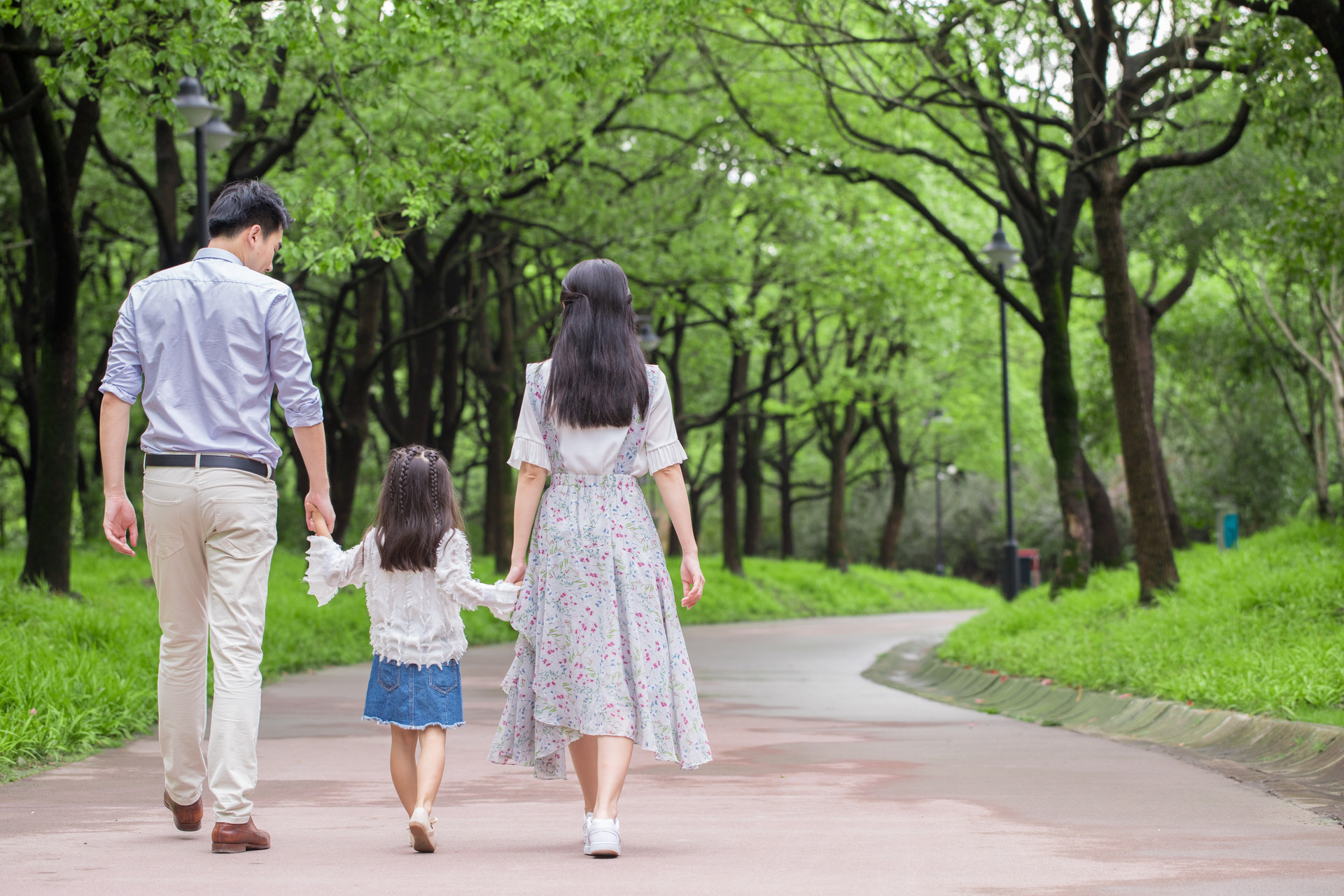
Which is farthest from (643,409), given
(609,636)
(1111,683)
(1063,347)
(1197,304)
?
(1197,304)

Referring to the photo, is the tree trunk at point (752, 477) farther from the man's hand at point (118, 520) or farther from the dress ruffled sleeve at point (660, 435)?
the man's hand at point (118, 520)

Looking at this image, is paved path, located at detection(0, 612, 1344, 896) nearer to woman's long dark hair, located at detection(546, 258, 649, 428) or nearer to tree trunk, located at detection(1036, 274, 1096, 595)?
woman's long dark hair, located at detection(546, 258, 649, 428)

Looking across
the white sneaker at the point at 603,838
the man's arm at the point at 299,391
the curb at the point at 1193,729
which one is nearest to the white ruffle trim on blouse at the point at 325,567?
the man's arm at the point at 299,391

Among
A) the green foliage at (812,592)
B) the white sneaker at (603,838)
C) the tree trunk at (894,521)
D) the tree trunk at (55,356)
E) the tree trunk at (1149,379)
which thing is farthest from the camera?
the tree trunk at (894,521)

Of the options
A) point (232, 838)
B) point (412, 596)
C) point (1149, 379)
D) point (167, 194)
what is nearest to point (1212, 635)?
point (412, 596)

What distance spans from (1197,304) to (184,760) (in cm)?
2744

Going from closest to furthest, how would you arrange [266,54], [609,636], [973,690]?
[609,636] → [266,54] → [973,690]

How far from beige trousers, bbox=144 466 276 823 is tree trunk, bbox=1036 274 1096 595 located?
42.8 ft

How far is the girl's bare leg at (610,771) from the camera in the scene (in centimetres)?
473

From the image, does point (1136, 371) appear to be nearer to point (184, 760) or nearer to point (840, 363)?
point (184, 760)

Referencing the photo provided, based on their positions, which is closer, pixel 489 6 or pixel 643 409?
pixel 643 409

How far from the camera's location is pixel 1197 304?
29031 millimetres

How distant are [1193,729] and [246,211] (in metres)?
6.43

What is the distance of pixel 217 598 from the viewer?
188 inches
